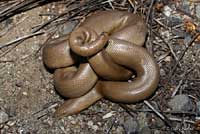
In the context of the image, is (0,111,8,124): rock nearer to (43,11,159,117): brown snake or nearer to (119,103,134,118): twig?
(43,11,159,117): brown snake

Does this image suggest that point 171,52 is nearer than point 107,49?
No

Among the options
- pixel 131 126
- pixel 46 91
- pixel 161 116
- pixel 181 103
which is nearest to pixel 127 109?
pixel 131 126

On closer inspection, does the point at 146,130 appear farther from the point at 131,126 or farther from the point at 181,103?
the point at 181,103

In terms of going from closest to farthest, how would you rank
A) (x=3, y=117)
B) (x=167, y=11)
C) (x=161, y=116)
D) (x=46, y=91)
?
1. (x=161, y=116)
2. (x=3, y=117)
3. (x=46, y=91)
4. (x=167, y=11)

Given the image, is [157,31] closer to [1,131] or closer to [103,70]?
[103,70]

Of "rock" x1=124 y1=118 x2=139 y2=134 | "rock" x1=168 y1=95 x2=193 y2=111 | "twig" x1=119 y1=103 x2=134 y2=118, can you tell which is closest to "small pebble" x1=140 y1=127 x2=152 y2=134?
"rock" x1=124 y1=118 x2=139 y2=134

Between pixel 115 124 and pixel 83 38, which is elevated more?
pixel 83 38

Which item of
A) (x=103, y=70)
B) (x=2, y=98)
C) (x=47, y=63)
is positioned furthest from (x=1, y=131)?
(x=103, y=70)
